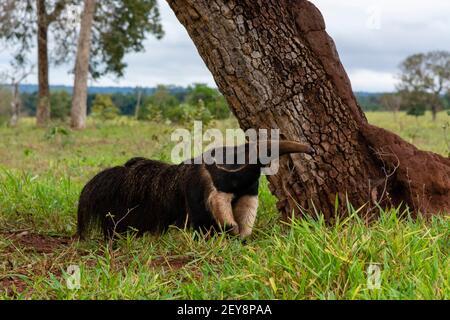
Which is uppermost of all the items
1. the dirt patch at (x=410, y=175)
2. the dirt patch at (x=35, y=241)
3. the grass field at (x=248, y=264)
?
the dirt patch at (x=410, y=175)

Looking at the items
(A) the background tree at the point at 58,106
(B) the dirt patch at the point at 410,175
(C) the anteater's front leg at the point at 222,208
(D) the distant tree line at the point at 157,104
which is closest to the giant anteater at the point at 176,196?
(C) the anteater's front leg at the point at 222,208

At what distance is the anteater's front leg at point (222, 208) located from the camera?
467cm

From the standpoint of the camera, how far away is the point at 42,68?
77.6 ft

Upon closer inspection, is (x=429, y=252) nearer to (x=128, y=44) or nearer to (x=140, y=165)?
(x=140, y=165)

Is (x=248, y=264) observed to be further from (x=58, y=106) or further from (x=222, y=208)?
(x=58, y=106)

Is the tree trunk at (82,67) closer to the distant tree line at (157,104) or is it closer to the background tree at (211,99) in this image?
the distant tree line at (157,104)

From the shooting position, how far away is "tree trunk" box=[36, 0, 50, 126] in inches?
875

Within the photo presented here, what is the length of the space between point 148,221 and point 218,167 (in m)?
1.02

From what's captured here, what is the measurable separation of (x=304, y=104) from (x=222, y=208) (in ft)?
3.15

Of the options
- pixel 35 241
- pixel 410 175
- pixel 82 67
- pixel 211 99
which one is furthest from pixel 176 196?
pixel 211 99

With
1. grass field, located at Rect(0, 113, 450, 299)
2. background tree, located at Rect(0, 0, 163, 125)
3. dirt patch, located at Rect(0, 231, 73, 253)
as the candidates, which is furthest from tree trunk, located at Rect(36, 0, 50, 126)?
grass field, located at Rect(0, 113, 450, 299)

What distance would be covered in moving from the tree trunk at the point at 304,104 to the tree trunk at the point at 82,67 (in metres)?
16.2

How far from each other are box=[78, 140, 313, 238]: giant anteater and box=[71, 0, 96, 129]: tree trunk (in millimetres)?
15412

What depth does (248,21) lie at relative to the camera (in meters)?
4.71
